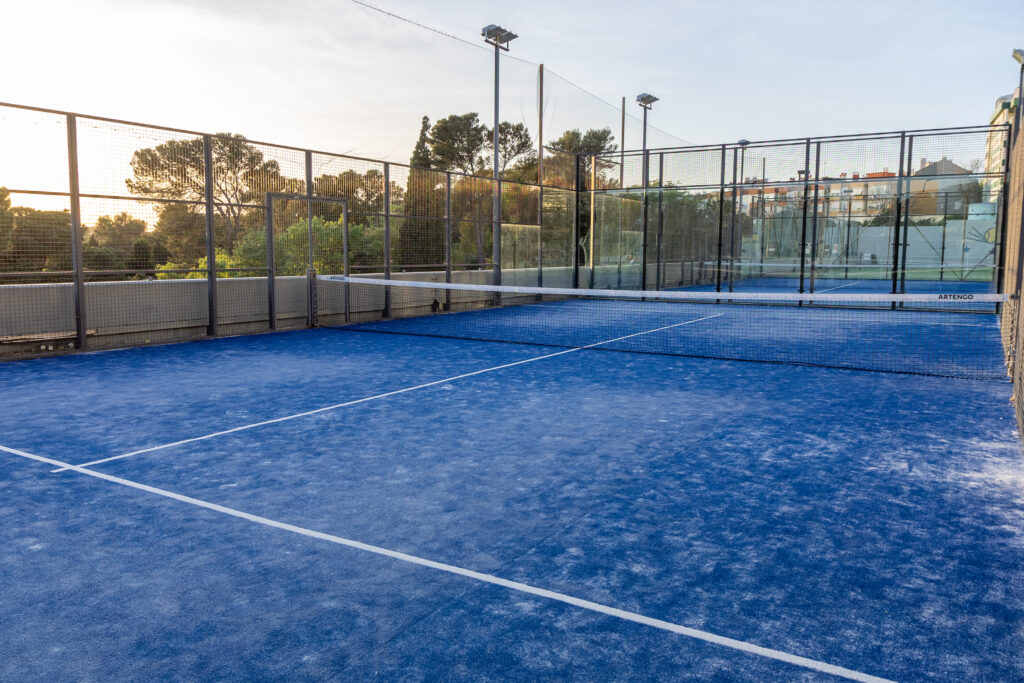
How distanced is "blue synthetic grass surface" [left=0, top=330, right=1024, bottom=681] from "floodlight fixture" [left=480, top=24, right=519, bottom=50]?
13.3m

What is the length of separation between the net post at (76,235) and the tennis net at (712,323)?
180 inches

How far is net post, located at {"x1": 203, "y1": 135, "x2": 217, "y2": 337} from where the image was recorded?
12.8 m

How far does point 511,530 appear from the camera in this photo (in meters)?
4.22

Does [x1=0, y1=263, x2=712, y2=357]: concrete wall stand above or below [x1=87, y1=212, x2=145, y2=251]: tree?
below

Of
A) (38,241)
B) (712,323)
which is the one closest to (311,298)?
(38,241)

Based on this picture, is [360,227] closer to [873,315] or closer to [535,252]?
[535,252]

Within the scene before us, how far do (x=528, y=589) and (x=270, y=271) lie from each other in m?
11.9

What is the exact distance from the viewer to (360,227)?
1599 cm

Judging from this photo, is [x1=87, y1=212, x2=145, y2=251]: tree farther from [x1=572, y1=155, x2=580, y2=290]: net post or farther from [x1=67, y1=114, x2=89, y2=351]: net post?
[x1=572, y1=155, x2=580, y2=290]: net post

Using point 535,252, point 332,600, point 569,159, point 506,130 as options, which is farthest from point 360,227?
point 506,130

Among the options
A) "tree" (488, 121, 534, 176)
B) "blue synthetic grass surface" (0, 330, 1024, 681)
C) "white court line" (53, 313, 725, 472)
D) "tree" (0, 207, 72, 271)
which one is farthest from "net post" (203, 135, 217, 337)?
"tree" (488, 121, 534, 176)

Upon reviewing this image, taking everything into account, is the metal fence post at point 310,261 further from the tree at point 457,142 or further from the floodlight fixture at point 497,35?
the tree at point 457,142

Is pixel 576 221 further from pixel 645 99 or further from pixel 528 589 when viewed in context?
pixel 528 589

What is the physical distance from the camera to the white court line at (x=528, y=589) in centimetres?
286
